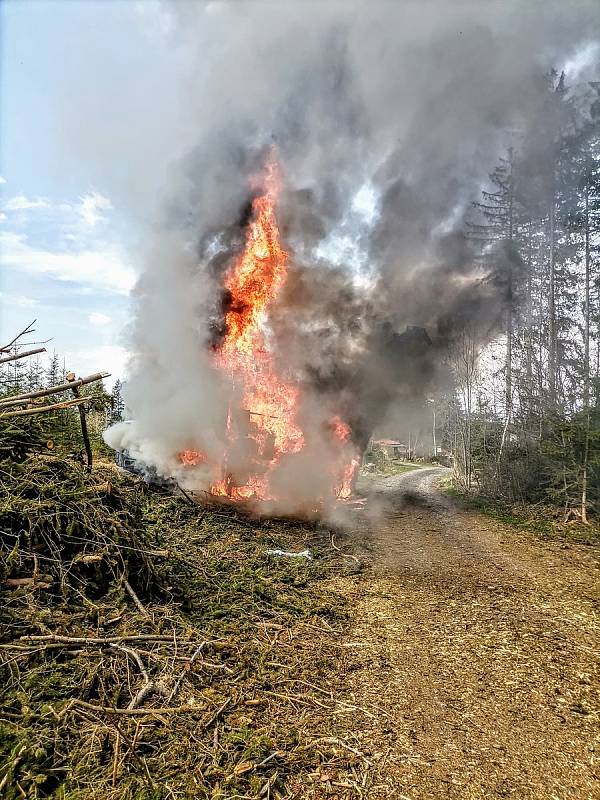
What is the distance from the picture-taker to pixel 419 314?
1845 centimetres

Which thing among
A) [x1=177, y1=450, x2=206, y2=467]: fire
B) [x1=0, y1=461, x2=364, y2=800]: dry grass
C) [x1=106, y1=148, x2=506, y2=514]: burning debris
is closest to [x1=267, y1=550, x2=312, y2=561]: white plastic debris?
[x1=0, y1=461, x2=364, y2=800]: dry grass

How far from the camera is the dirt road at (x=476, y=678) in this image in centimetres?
344

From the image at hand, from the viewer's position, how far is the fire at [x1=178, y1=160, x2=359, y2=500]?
14602mm

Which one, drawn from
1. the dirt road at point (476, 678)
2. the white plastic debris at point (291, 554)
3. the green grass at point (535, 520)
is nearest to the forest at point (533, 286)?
the green grass at point (535, 520)

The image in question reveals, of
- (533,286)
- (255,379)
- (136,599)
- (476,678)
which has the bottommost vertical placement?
(476,678)

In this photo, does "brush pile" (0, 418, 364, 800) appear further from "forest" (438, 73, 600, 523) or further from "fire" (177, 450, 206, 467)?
"forest" (438, 73, 600, 523)

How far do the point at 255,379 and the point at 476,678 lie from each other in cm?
1164

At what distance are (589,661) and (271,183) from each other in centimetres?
1701

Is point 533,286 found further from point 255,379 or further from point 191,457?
point 191,457

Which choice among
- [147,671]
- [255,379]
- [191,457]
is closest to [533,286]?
[255,379]

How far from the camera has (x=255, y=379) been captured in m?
15.2

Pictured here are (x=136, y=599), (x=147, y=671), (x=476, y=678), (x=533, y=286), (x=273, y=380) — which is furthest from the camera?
(x=533, y=286)

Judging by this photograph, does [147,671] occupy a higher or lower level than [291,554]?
higher

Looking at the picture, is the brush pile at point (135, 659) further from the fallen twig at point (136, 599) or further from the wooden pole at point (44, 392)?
the wooden pole at point (44, 392)
